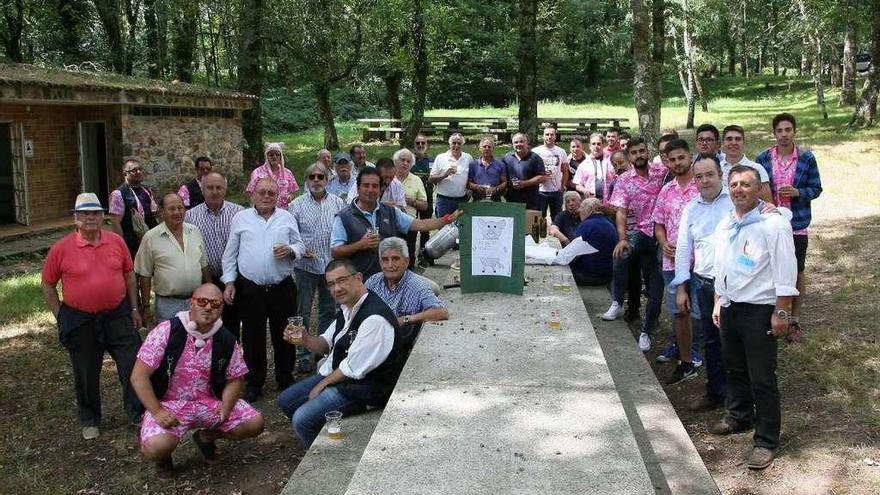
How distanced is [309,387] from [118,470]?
4.99ft

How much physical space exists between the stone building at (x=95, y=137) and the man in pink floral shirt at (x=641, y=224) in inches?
359

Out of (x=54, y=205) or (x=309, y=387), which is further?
(x=54, y=205)

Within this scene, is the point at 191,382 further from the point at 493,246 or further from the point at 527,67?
the point at 527,67

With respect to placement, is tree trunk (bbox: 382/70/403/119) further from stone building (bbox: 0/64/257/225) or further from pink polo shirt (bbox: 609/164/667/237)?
pink polo shirt (bbox: 609/164/667/237)

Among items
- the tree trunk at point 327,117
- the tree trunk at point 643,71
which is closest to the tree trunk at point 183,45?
the tree trunk at point 327,117

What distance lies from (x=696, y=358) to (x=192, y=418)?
13.7 ft

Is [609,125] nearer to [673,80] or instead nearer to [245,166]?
[245,166]

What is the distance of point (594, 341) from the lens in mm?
5500

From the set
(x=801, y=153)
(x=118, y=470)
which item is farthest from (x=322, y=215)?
(x=801, y=153)

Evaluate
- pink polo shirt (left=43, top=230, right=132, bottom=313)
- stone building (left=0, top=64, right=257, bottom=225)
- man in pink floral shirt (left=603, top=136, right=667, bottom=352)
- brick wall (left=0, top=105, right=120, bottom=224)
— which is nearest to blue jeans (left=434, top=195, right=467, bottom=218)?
man in pink floral shirt (left=603, top=136, right=667, bottom=352)

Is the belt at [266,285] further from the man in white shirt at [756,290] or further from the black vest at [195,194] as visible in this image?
the man in white shirt at [756,290]

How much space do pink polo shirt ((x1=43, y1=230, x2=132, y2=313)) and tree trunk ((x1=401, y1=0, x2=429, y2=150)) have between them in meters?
17.2

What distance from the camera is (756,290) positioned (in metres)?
4.63

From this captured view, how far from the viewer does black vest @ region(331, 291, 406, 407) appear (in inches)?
185
